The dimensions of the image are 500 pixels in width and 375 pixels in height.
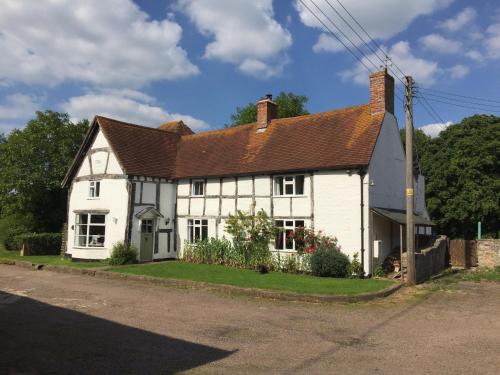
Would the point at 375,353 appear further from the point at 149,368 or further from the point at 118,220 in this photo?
the point at 118,220

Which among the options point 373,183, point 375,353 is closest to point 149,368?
point 375,353

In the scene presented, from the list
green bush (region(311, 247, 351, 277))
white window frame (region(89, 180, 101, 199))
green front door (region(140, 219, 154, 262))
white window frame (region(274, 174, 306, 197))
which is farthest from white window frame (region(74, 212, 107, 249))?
green bush (region(311, 247, 351, 277))

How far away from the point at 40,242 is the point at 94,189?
319 inches

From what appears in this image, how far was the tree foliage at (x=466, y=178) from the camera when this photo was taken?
96.1 feet

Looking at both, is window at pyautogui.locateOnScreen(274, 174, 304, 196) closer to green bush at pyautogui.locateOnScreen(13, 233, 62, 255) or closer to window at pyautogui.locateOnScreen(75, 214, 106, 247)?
window at pyautogui.locateOnScreen(75, 214, 106, 247)

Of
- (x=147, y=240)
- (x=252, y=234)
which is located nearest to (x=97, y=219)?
(x=147, y=240)

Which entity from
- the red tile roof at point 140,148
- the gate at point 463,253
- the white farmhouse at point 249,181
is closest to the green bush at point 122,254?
the white farmhouse at point 249,181

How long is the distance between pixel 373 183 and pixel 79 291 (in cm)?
1265

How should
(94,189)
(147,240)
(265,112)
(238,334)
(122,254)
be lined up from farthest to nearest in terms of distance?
(265,112)
(94,189)
(147,240)
(122,254)
(238,334)

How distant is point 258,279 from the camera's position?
55.8 feet

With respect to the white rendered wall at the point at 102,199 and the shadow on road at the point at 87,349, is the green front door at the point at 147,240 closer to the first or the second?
the white rendered wall at the point at 102,199

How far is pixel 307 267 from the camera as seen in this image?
63.0 feet

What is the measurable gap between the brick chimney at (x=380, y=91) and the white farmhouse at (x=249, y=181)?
0.17ft

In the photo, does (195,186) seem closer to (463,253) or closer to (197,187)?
(197,187)
